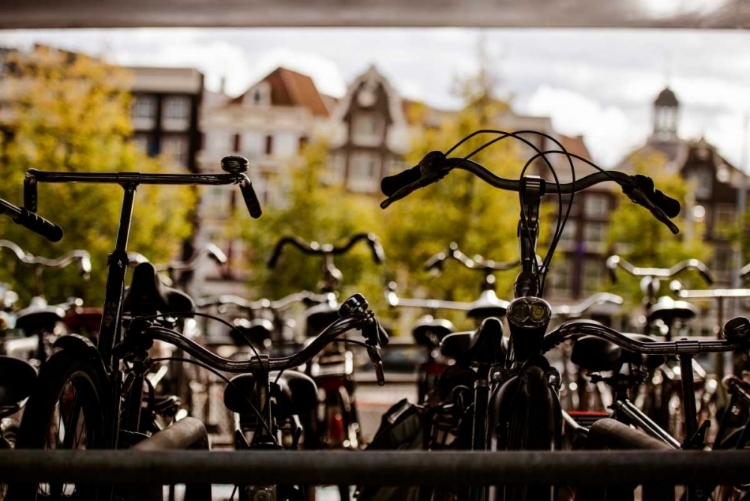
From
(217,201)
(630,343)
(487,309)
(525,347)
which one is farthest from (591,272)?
(525,347)

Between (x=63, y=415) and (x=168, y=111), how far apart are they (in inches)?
1420

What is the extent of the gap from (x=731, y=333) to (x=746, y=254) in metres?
22.9

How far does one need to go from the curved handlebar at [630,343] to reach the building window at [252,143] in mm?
37200

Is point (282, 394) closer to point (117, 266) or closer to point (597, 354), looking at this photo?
point (117, 266)

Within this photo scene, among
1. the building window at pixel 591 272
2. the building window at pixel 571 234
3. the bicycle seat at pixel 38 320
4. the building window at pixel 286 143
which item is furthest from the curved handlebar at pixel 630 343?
the building window at pixel 571 234

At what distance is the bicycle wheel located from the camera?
2174 millimetres

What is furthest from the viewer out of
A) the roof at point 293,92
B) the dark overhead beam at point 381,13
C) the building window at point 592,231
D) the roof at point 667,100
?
the roof at point 667,100

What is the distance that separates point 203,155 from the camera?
38.2 m

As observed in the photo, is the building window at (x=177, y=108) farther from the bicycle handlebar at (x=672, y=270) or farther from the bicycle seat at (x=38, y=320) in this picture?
the bicycle seat at (x=38, y=320)

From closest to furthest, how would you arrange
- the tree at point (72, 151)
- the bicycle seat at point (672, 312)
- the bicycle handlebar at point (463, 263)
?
the bicycle seat at point (672, 312) → the bicycle handlebar at point (463, 263) → the tree at point (72, 151)

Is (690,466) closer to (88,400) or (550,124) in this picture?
(88,400)

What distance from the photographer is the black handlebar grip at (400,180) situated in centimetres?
254

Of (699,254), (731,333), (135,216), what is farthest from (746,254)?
(731,333)

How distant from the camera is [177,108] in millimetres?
37469
